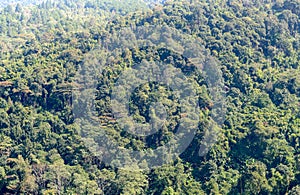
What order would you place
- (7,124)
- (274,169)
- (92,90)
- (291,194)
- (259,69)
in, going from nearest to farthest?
(291,194)
(274,169)
(7,124)
(92,90)
(259,69)

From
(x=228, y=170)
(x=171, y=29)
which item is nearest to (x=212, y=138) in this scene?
(x=228, y=170)

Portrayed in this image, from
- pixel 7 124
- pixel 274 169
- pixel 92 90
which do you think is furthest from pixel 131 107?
pixel 274 169

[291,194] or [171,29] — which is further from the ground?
[171,29]

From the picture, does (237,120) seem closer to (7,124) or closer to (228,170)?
(228,170)

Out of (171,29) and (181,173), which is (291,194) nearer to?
(181,173)

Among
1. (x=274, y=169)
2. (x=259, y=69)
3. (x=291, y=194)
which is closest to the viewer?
(x=291, y=194)

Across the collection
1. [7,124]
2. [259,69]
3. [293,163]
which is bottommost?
[7,124]

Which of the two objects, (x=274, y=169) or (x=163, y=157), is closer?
(x=274, y=169)
